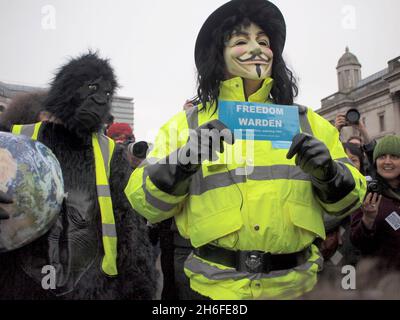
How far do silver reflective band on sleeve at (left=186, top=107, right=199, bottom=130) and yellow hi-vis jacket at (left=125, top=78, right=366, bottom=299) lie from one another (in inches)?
2.1

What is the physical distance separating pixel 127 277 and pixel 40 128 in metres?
1.01

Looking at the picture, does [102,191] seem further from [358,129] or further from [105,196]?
[358,129]

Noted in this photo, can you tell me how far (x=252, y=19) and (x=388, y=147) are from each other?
5.12 ft

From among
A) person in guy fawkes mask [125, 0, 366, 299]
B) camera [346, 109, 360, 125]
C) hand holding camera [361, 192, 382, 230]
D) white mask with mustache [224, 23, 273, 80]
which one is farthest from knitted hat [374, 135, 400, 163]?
white mask with mustache [224, 23, 273, 80]

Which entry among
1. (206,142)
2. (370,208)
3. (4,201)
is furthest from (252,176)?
(370,208)

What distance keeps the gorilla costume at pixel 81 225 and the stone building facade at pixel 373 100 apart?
1078 inches

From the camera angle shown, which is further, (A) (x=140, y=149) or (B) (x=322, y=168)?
(A) (x=140, y=149)

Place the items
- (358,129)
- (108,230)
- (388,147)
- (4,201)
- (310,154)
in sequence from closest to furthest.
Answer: (310,154) → (4,201) → (108,230) → (388,147) → (358,129)

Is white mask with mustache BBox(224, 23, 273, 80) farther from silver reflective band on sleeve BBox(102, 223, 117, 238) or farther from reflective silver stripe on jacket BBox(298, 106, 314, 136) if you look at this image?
silver reflective band on sleeve BBox(102, 223, 117, 238)

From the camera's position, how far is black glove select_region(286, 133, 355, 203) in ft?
5.32

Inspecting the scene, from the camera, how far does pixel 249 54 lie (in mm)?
1963

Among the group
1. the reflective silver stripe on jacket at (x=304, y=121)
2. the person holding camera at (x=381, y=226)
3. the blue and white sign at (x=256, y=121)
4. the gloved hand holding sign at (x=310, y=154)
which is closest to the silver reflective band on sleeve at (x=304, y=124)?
the reflective silver stripe on jacket at (x=304, y=121)
